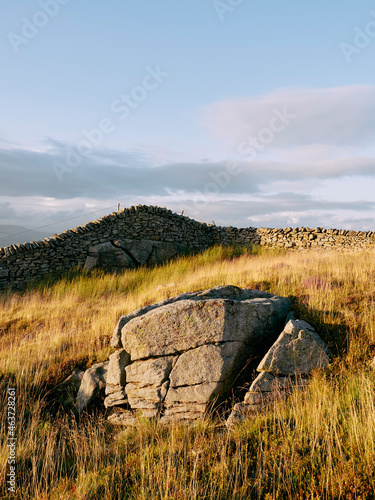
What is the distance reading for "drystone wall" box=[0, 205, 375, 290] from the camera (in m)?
15.7

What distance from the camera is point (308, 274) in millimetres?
8727

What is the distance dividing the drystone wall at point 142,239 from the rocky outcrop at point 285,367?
43.1 ft

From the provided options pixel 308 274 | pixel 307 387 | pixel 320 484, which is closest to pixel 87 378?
pixel 307 387

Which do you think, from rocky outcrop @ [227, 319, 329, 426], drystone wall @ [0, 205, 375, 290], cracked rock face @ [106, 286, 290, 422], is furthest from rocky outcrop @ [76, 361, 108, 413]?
drystone wall @ [0, 205, 375, 290]

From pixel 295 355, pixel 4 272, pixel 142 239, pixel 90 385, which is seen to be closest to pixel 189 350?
pixel 295 355

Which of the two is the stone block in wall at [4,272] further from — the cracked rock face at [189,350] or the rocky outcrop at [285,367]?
the rocky outcrop at [285,367]

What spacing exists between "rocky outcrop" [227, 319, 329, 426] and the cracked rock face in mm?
447

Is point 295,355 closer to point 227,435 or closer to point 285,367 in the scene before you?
point 285,367

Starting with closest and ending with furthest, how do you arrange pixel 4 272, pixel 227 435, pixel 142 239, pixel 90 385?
pixel 227 435 < pixel 90 385 < pixel 4 272 < pixel 142 239

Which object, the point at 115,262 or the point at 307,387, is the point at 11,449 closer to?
the point at 307,387

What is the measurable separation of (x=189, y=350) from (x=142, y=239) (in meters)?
13.5

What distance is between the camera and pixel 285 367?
5.06 meters

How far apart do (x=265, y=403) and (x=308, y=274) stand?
4697 millimetres

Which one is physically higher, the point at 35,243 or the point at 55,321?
the point at 35,243
